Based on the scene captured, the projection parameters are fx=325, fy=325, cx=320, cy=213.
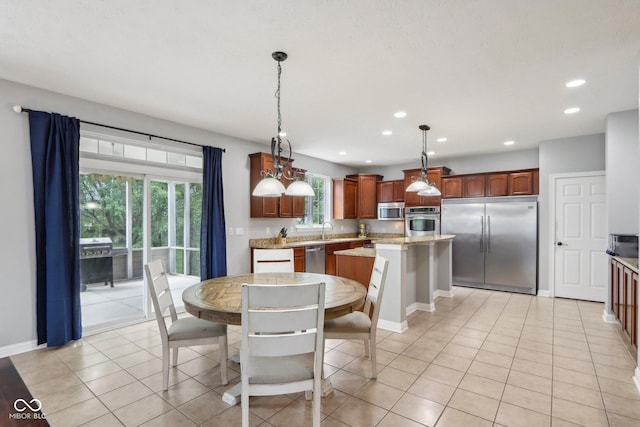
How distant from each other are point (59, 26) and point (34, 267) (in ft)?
7.58

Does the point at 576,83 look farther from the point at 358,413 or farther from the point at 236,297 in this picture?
the point at 236,297

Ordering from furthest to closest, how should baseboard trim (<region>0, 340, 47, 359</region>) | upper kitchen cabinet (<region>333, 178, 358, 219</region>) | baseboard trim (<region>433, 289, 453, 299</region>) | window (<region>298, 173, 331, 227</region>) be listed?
upper kitchen cabinet (<region>333, 178, 358, 219</region>), window (<region>298, 173, 331, 227</region>), baseboard trim (<region>433, 289, 453, 299</region>), baseboard trim (<region>0, 340, 47, 359</region>)

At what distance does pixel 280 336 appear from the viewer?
68.9 inches

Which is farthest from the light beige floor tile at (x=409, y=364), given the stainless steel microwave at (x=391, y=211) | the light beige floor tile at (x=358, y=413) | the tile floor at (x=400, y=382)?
the stainless steel microwave at (x=391, y=211)

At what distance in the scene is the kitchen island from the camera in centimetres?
380

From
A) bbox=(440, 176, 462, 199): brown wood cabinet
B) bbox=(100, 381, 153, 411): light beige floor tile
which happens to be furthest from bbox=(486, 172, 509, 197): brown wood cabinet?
bbox=(100, 381, 153, 411): light beige floor tile

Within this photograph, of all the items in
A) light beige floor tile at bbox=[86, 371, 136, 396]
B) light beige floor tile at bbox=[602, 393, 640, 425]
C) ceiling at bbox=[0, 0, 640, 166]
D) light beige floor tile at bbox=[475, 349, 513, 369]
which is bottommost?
light beige floor tile at bbox=[475, 349, 513, 369]

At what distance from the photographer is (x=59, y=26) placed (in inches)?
86.1

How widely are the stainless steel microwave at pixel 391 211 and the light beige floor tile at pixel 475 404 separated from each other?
5012mm

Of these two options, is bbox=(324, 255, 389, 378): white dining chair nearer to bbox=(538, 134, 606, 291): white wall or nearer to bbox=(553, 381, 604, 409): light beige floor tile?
bbox=(553, 381, 604, 409): light beige floor tile

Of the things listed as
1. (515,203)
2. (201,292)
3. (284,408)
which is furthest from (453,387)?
(515,203)

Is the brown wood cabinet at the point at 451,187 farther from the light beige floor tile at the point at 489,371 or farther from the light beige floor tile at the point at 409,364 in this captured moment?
the light beige floor tile at the point at 409,364

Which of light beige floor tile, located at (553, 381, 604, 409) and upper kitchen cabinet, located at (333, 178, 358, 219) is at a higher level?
upper kitchen cabinet, located at (333, 178, 358, 219)

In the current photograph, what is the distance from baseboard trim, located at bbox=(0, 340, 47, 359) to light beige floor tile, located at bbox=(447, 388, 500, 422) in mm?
3808
